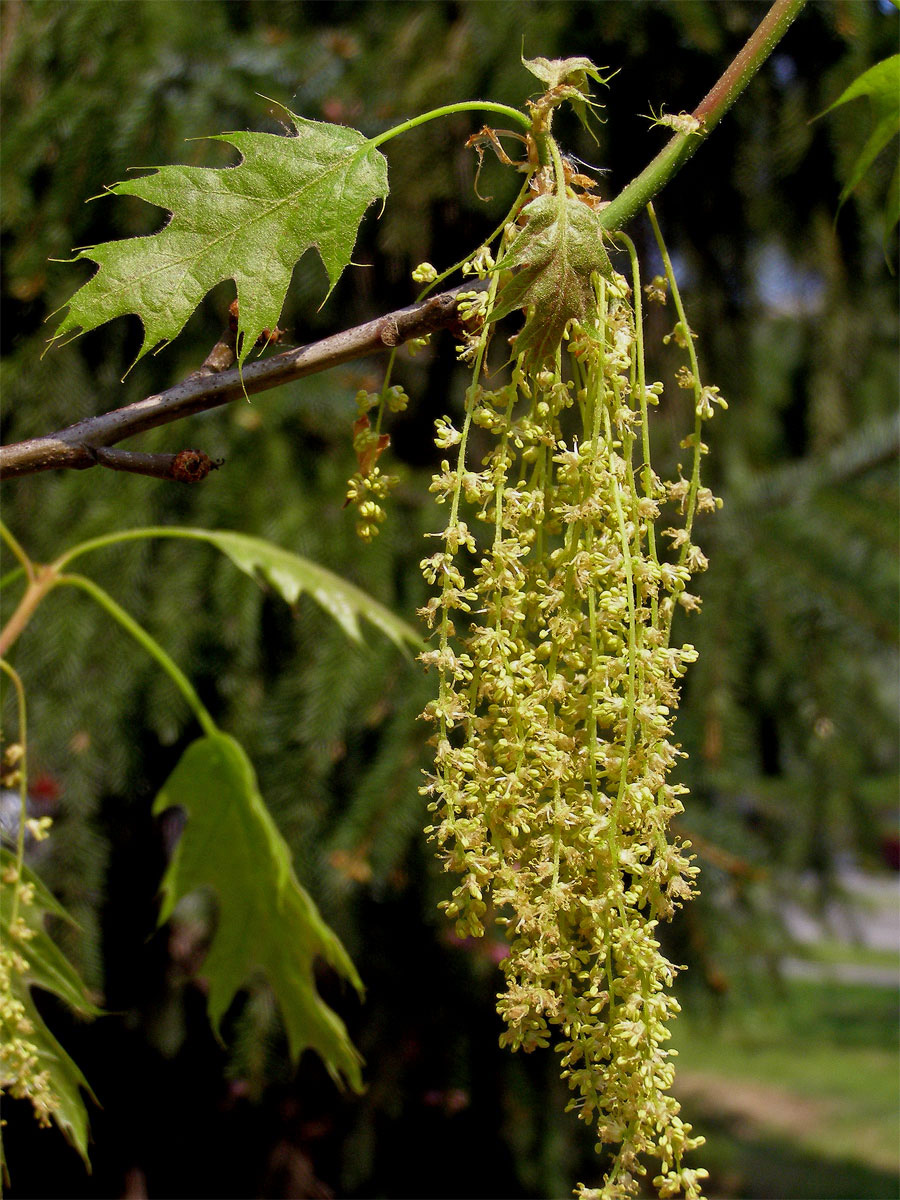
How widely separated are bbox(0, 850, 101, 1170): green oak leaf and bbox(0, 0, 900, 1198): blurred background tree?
95 cm

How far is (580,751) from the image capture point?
0.67m

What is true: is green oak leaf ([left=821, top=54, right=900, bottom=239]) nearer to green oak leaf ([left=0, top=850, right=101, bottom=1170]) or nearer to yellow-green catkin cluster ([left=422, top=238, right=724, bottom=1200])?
yellow-green catkin cluster ([left=422, top=238, right=724, bottom=1200])

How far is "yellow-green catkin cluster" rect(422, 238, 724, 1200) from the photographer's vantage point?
605mm

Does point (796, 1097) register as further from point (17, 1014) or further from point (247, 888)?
point (17, 1014)

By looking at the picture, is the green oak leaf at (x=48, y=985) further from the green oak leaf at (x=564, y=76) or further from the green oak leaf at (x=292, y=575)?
the green oak leaf at (x=564, y=76)

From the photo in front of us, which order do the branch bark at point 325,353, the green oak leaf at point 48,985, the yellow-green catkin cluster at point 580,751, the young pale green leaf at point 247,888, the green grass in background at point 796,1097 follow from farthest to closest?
the green grass in background at point 796,1097 < the young pale green leaf at point 247,888 < the green oak leaf at point 48,985 < the branch bark at point 325,353 < the yellow-green catkin cluster at point 580,751

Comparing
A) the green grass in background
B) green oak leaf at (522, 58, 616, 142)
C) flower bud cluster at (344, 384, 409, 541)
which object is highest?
green oak leaf at (522, 58, 616, 142)

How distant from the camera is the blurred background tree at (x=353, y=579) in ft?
7.34

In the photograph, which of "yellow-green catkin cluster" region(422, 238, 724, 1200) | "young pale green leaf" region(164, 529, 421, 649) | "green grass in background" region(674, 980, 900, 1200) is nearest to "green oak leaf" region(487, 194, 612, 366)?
"yellow-green catkin cluster" region(422, 238, 724, 1200)

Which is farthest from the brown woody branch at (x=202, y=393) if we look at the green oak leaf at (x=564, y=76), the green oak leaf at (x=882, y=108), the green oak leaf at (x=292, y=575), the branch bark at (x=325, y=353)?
the green oak leaf at (x=292, y=575)

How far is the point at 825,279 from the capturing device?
109 inches

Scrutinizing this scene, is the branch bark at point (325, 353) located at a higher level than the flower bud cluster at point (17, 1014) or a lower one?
higher

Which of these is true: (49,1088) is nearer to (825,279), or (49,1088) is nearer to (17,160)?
(17,160)

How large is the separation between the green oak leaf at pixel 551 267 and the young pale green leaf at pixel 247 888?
0.70 m
